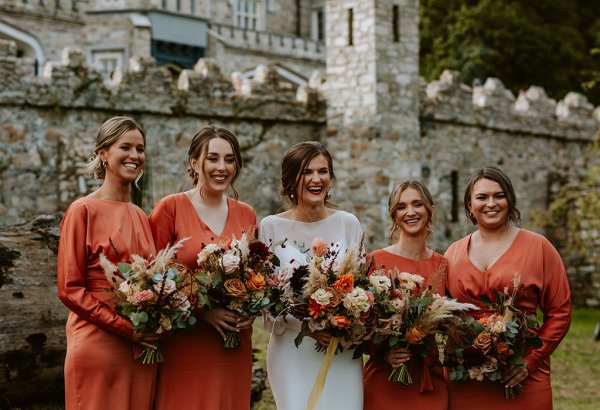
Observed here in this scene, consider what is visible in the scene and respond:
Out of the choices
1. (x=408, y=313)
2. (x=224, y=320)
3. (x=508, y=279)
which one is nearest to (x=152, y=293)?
(x=224, y=320)

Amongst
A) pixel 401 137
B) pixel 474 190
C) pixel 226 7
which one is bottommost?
pixel 474 190

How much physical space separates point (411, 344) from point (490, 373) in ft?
1.54

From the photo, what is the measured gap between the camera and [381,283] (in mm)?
5062

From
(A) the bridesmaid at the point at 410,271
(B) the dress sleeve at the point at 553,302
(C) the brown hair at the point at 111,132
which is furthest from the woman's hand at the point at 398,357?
(C) the brown hair at the point at 111,132

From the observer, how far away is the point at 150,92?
43.3 feet

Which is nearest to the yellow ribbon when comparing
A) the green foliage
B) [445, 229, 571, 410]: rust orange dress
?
[445, 229, 571, 410]: rust orange dress

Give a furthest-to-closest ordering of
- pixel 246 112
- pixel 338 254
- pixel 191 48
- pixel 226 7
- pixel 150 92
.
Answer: pixel 226 7
pixel 191 48
pixel 246 112
pixel 150 92
pixel 338 254

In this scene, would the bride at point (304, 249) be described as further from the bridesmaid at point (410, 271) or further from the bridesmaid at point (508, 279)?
the bridesmaid at point (508, 279)

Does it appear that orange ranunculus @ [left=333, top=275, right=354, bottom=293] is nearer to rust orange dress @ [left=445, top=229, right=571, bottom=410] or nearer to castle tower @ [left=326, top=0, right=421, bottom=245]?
rust orange dress @ [left=445, top=229, right=571, bottom=410]

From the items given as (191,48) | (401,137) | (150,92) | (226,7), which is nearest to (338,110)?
(401,137)

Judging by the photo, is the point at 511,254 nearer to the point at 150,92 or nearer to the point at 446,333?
the point at 446,333

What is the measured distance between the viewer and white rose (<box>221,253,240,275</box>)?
4883 millimetres

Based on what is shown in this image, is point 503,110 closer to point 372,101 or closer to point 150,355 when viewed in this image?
point 372,101

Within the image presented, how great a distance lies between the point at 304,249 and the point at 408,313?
76cm
